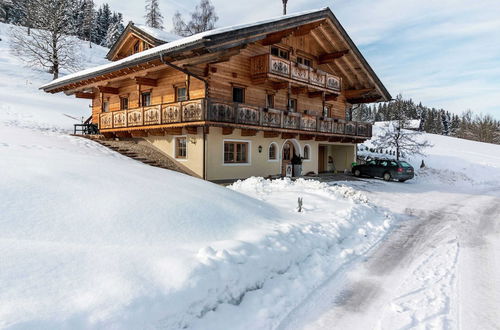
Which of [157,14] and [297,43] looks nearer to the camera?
[297,43]

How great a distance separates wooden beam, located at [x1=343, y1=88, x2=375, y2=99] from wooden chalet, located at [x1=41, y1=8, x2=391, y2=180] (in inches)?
4.0

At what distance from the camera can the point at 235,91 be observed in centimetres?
1806

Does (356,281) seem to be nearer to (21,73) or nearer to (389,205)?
(389,205)

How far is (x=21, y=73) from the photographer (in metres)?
39.0

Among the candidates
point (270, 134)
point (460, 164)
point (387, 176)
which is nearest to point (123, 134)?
point (270, 134)

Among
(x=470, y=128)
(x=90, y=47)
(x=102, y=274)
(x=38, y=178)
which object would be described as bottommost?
(x=102, y=274)

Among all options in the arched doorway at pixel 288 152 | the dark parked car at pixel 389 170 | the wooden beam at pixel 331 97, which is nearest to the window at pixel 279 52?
the wooden beam at pixel 331 97

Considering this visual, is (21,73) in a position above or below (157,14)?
below

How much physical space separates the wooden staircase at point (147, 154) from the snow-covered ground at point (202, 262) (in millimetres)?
7978

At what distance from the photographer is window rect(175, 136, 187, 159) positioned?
17188 millimetres

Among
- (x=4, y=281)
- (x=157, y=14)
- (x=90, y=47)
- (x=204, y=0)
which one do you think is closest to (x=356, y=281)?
(x=4, y=281)

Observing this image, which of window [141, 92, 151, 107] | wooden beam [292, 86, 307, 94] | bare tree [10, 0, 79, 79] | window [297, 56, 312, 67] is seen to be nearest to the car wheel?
wooden beam [292, 86, 307, 94]

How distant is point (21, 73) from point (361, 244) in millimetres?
46008

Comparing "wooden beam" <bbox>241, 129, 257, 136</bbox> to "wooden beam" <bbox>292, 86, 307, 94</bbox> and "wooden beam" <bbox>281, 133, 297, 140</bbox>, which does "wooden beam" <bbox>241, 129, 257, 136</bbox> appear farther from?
"wooden beam" <bbox>292, 86, 307, 94</bbox>
